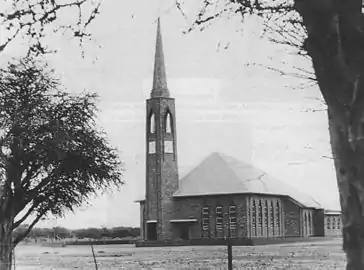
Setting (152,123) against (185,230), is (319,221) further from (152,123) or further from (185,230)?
(152,123)

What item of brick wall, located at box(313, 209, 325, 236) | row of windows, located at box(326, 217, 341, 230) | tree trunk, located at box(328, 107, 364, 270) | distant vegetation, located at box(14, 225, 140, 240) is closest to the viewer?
tree trunk, located at box(328, 107, 364, 270)

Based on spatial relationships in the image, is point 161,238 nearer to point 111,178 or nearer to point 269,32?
point 111,178

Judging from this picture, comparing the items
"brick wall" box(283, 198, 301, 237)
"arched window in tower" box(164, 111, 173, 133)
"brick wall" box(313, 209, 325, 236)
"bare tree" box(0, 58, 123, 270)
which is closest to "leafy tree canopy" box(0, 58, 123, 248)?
"bare tree" box(0, 58, 123, 270)

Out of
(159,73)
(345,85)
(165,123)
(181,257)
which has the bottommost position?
(181,257)

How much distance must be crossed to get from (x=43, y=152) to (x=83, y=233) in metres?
0.38

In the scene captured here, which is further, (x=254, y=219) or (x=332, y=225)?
(x=254, y=219)

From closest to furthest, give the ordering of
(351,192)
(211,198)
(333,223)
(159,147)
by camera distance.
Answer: (351,192) → (333,223) → (159,147) → (211,198)

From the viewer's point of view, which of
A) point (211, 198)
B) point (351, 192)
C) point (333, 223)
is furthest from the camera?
point (211, 198)

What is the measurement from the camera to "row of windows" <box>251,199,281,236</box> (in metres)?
2.76

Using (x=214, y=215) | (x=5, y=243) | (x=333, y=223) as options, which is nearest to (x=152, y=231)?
(x=214, y=215)

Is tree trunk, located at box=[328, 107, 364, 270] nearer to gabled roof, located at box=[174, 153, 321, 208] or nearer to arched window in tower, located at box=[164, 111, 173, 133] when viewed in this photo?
gabled roof, located at box=[174, 153, 321, 208]

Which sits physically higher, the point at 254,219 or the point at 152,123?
the point at 152,123

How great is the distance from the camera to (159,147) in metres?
2.77

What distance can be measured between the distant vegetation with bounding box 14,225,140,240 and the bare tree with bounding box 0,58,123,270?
1.5 inches
